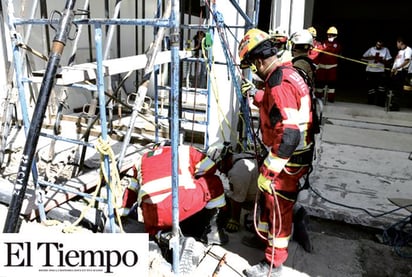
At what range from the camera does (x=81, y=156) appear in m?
3.90

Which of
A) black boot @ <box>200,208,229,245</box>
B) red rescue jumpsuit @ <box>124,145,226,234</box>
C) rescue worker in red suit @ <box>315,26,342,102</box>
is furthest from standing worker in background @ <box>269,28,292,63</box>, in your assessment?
rescue worker in red suit @ <box>315,26,342,102</box>

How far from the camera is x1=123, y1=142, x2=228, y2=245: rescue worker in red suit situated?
103 inches

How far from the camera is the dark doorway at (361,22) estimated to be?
42.2ft

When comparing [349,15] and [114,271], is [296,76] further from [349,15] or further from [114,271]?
[349,15]

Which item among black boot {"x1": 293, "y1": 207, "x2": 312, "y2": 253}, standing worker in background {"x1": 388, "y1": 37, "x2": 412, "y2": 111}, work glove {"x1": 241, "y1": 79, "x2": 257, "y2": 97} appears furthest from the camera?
standing worker in background {"x1": 388, "y1": 37, "x2": 412, "y2": 111}

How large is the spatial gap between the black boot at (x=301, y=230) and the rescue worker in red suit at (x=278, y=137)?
1.67ft

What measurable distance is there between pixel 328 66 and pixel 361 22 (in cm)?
644

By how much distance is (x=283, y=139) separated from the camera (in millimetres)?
2400

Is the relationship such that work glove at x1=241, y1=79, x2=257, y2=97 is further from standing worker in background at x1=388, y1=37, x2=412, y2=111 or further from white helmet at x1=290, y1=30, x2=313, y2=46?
standing worker in background at x1=388, y1=37, x2=412, y2=111

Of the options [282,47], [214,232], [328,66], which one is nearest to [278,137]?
[214,232]

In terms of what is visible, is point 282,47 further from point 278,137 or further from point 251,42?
point 278,137

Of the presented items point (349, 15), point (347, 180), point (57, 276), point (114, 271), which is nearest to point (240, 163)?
point (114, 271)

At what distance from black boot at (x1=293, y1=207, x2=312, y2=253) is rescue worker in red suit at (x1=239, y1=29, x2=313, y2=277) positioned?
0.51 meters

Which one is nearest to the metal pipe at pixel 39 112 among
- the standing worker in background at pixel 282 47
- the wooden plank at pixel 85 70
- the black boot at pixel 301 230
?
the wooden plank at pixel 85 70
